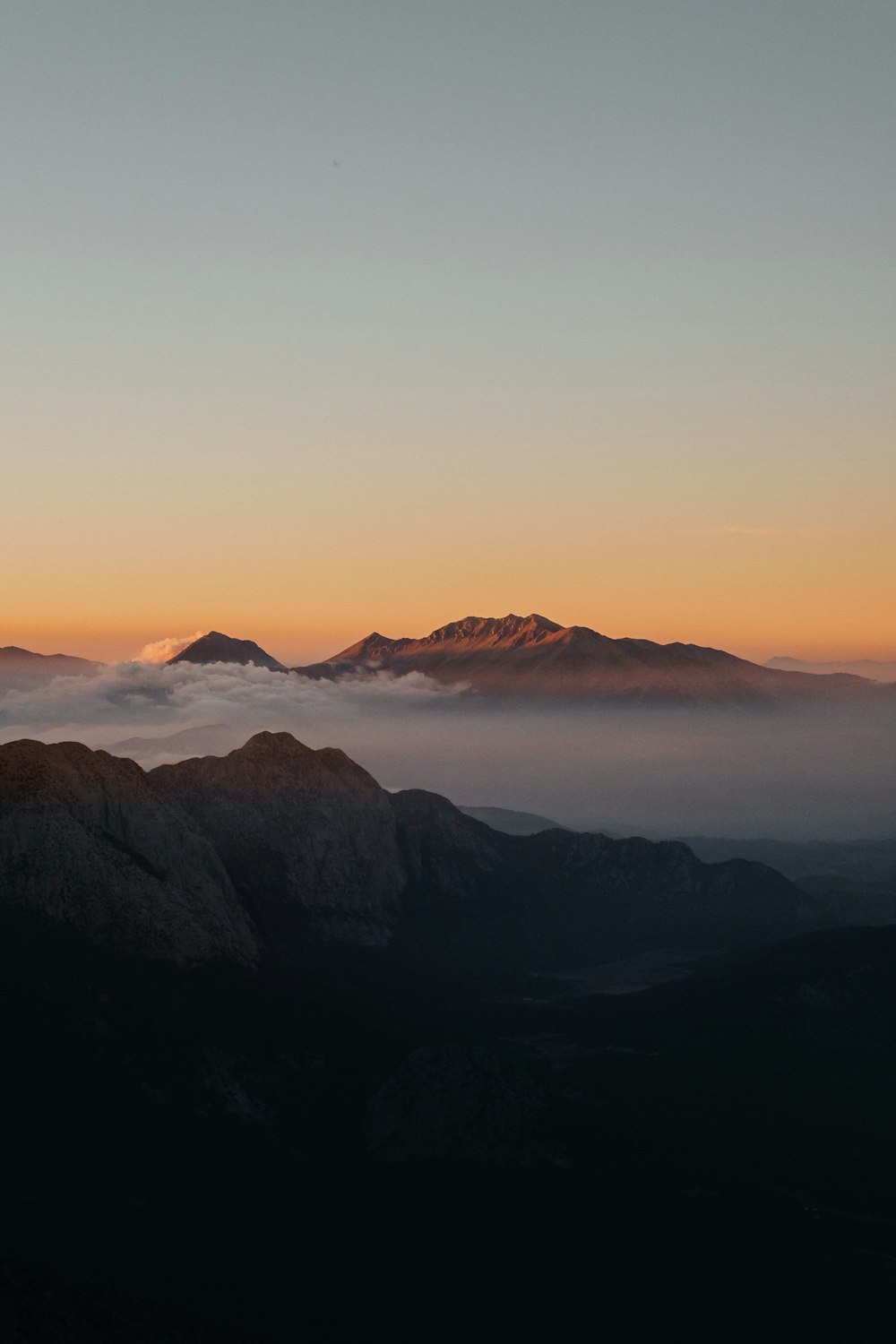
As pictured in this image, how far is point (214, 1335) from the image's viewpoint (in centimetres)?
18075

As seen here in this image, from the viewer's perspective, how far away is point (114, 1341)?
531ft

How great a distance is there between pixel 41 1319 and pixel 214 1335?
31106mm

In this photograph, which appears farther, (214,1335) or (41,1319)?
(214,1335)

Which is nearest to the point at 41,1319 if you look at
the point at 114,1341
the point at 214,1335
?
the point at 114,1341

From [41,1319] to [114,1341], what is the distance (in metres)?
9.83

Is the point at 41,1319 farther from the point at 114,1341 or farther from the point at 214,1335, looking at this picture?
the point at 214,1335

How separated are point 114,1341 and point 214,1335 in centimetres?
2215

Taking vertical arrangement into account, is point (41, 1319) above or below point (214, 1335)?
above

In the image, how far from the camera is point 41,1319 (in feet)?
516

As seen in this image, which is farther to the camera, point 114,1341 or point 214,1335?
point 214,1335
